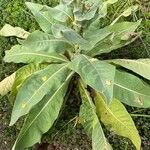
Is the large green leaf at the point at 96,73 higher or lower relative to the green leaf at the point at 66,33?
lower

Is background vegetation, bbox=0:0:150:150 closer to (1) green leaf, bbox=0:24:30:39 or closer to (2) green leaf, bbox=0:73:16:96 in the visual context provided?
(1) green leaf, bbox=0:24:30:39

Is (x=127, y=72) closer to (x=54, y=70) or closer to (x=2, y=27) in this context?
(x=54, y=70)

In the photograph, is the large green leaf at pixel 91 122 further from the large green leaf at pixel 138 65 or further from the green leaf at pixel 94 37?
the green leaf at pixel 94 37

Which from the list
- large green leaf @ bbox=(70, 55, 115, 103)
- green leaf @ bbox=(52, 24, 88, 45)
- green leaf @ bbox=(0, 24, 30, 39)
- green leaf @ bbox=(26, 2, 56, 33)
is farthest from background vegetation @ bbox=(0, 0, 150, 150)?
green leaf @ bbox=(52, 24, 88, 45)

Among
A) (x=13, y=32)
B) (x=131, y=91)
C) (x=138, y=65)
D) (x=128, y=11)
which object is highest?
(x=13, y=32)

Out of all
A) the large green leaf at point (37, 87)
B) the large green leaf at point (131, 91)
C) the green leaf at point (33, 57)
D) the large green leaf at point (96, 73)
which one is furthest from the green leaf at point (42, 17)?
the large green leaf at point (131, 91)

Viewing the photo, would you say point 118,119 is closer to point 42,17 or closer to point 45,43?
point 45,43

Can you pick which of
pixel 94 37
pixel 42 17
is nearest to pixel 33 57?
pixel 42 17
